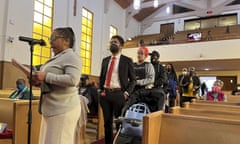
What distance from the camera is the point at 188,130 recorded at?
5.61 feet

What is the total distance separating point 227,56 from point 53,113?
30.8 ft

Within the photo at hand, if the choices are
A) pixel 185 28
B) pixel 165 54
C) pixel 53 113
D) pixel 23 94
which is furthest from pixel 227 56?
pixel 53 113

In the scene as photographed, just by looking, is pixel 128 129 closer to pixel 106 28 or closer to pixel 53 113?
pixel 53 113

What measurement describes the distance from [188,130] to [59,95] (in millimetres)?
861

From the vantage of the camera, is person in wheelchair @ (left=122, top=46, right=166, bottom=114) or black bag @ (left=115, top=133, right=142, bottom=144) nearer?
black bag @ (left=115, top=133, right=142, bottom=144)

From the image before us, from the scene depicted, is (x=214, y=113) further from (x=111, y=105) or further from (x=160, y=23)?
(x=160, y=23)

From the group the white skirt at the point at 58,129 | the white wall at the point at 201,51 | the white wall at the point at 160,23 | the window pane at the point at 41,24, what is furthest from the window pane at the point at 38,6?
the white wall at the point at 160,23

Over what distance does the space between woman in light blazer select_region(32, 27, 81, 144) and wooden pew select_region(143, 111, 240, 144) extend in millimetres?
483

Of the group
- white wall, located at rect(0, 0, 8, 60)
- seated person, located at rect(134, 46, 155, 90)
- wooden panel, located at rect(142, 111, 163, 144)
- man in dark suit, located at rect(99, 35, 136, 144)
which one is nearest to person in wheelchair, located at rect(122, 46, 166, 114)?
seated person, located at rect(134, 46, 155, 90)

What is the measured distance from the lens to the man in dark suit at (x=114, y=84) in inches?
102

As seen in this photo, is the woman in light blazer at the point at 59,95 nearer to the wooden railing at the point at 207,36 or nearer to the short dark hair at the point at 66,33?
the short dark hair at the point at 66,33

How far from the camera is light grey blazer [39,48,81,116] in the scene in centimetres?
158

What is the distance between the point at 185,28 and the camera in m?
14.6

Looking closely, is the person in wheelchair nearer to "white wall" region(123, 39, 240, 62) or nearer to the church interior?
the church interior
